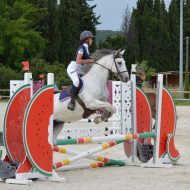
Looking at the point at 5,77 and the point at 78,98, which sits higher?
the point at 78,98

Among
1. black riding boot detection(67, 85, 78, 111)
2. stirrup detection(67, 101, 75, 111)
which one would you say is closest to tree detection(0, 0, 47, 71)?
black riding boot detection(67, 85, 78, 111)

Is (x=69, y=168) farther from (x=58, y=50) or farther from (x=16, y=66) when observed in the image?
(x=58, y=50)

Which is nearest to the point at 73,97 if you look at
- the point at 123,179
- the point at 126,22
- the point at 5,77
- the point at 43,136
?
the point at 43,136

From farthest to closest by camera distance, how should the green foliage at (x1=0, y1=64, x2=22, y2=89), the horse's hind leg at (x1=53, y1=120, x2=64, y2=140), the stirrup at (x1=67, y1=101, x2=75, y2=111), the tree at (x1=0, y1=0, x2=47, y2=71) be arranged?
1. the tree at (x1=0, y1=0, x2=47, y2=71)
2. the green foliage at (x1=0, y1=64, x2=22, y2=89)
3. the horse's hind leg at (x1=53, y1=120, x2=64, y2=140)
4. the stirrup at (x1=67, y1=101, x2=75, y2=111)

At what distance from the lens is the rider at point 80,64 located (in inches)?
287

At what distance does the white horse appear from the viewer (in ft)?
23.9

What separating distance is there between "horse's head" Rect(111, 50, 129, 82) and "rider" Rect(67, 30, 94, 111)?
0.32 meters

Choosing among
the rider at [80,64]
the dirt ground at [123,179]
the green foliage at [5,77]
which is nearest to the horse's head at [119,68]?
the rider at [80,64]

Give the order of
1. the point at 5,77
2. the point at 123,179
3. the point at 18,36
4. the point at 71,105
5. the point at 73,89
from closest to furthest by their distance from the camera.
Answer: the point at 123,179 → the point at 71,105 → the point at 73,89 → the point at 5,77 → the point at 18,36

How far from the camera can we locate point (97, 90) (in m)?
7.36

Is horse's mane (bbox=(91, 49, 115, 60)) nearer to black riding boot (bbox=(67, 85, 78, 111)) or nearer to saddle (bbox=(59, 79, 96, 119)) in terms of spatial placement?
saddle (bbox=(59, 79, 96, 119))

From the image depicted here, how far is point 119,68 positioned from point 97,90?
0.42 m

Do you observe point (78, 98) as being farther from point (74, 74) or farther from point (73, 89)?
point (74, 74)

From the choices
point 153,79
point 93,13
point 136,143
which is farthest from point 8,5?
point 136,143
